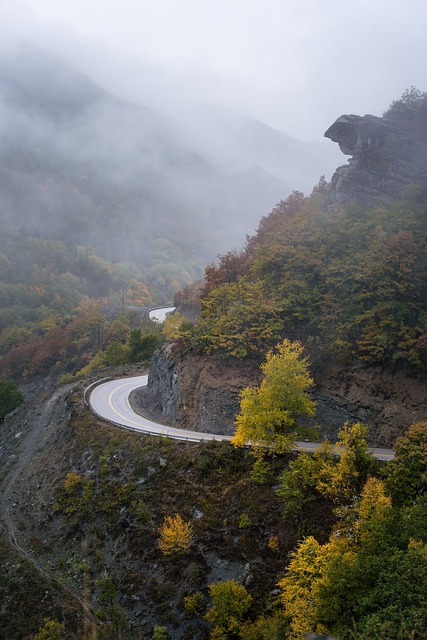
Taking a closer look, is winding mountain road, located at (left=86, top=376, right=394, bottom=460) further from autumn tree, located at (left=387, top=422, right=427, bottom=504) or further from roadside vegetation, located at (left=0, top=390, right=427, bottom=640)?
autumn tree, located at (left=387, top=422, right=427, bottom=504)

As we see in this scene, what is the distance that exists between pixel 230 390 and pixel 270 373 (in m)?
7.85

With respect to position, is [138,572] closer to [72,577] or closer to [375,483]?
[72,577]

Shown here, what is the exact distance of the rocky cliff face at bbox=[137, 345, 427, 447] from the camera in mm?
30938

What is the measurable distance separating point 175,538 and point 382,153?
123ft

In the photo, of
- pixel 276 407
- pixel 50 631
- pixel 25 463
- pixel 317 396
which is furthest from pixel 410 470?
pixel 25 463

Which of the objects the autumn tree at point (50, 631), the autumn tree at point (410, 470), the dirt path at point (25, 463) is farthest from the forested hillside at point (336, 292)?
the autumn tree at point (50, 631)

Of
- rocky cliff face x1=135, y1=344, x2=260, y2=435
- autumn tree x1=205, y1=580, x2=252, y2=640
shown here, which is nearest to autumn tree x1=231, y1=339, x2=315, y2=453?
rocky cliff face x1=135, y1=344, x2=260, y2=435

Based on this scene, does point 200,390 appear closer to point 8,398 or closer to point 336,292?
point 336,292

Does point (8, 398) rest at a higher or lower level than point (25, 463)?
higher

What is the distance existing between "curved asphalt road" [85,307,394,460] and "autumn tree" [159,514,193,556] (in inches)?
282

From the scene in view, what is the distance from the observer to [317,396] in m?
33.5

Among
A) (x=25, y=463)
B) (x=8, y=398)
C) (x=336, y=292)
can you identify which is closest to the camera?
(x=336, y=292)

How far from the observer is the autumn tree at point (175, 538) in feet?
83.0

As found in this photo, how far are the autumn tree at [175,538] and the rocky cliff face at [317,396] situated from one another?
33.6ft
